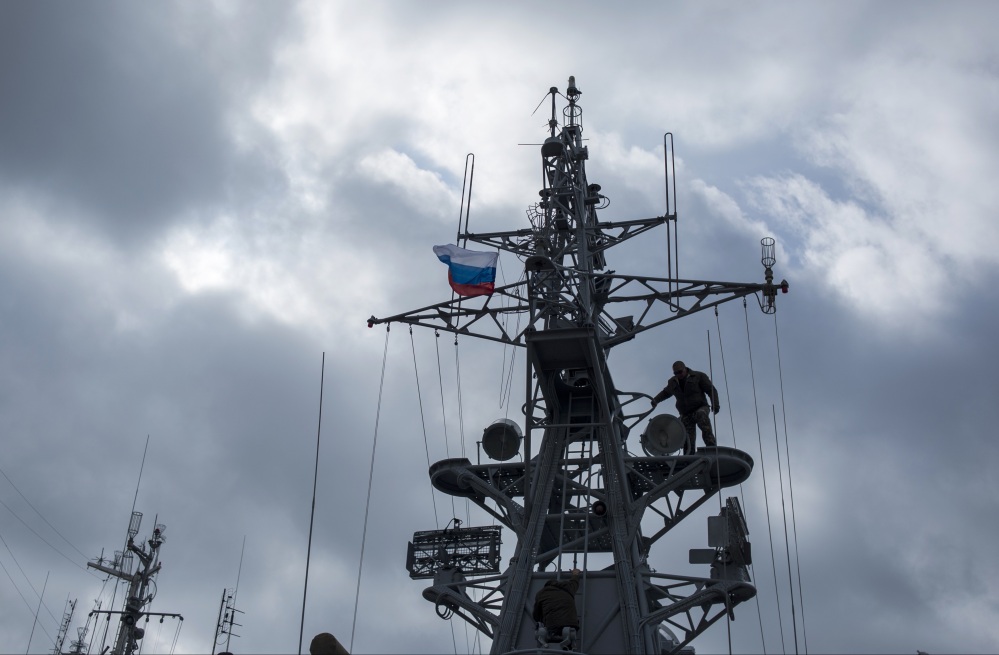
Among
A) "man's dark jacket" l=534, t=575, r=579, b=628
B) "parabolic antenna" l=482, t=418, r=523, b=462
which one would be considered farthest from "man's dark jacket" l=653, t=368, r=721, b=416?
"man's dark jacket" l=534, t=575, r=579, b=628

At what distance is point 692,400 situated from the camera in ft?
52.7

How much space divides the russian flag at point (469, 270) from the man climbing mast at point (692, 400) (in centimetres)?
334

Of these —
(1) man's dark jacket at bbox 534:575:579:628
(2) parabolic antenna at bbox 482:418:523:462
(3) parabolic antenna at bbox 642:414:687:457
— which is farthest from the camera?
(2) parabolic antenna at bbox 482:418:523:462

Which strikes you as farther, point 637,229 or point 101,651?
point 101,651

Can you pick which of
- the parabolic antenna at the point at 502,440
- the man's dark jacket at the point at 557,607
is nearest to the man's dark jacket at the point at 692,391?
the parabolic antenna at the point at 502,440

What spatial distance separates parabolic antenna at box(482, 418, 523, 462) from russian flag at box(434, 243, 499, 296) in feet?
7.10

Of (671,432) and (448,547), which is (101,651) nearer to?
(448,547)

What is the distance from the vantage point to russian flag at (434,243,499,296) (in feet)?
56.4

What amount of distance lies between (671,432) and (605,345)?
2044 mm

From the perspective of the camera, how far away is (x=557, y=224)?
60.6ft

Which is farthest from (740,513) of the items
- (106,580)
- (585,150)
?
(106,580)

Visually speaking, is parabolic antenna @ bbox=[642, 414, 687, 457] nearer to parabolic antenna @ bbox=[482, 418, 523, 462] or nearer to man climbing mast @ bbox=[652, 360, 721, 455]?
man climbing mast @ bbox=[652, 360, 721, 455]

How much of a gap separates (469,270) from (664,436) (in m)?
4.24

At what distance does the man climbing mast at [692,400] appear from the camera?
52.2ft
